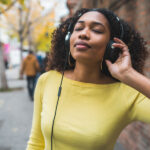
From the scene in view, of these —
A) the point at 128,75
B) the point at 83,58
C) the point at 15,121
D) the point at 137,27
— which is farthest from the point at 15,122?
the point at 128,75

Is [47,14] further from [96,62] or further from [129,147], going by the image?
[96,62]

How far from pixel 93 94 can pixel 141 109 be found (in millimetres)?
345

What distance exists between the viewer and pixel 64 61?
1.87 m

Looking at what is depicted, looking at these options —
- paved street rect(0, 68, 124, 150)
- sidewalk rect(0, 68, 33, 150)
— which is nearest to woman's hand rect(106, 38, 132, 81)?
paved street rect(0, 68, 124, 150)

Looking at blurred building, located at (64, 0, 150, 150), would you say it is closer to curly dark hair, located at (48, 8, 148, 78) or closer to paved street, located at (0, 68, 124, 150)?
paved street, located at (0, 68, 124, 150)

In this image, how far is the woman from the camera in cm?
137

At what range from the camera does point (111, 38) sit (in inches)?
60.3

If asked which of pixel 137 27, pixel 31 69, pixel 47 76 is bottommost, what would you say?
pixel 31 69

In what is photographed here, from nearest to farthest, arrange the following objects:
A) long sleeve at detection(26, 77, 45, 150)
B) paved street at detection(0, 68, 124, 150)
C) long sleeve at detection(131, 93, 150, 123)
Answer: long sleeve at detection(131, 93, 150, 123), long sleeve at detection(26, 77, 45, 150), paved street at detection(0, 68, 124, 150)

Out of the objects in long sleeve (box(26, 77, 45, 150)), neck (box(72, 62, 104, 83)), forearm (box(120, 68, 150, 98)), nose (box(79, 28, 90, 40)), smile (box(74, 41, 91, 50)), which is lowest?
long sleeve (box(26, 77, 45, 150))

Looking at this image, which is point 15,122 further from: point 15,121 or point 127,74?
point 127,74

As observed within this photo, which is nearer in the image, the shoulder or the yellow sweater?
the yellow sweater

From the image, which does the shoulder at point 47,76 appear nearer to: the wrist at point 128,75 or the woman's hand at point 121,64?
the woman's hand at point 121,64

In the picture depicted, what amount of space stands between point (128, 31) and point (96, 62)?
40cm
